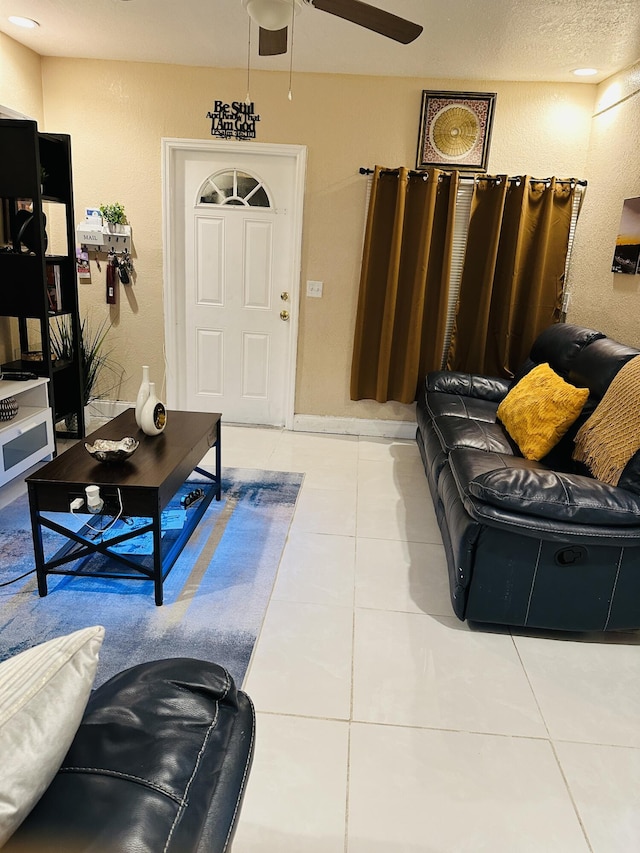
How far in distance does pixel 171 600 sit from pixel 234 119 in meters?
3.39

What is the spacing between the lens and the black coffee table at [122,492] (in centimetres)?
230

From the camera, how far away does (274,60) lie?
155 inches

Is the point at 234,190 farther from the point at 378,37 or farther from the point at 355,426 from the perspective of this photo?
the point at 355,426

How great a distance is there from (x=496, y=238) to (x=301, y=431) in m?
2.04

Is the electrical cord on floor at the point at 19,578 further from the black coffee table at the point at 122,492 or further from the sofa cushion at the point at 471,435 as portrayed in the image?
the sofa cushion at the point at 471,435

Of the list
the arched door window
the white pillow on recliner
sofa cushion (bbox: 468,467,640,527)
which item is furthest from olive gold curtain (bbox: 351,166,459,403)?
the white pillow on recliner

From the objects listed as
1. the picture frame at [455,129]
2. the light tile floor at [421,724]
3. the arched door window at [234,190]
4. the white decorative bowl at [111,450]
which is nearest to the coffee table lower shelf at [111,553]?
the white decorative bowl at [111,450]

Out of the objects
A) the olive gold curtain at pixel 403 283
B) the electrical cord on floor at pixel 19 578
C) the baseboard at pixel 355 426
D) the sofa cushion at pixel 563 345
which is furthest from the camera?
the baseboard at pixel 355 426

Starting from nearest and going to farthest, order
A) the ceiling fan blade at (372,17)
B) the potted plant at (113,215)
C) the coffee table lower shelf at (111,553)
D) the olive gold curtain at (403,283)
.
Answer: the ceiling fan blade at (372,17), the coffee table lower shelf at (111,553), the olive gold curtain at (403,283), the potted plant at (113,215)

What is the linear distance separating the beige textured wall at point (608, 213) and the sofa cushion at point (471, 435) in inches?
37.9

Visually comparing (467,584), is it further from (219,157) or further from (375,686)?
(219,157)

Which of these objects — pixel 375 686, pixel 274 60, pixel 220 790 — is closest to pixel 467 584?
pixel 375 686

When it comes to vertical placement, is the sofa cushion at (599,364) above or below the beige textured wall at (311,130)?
below

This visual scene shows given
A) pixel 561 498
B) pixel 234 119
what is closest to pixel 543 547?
pixel 561 498
